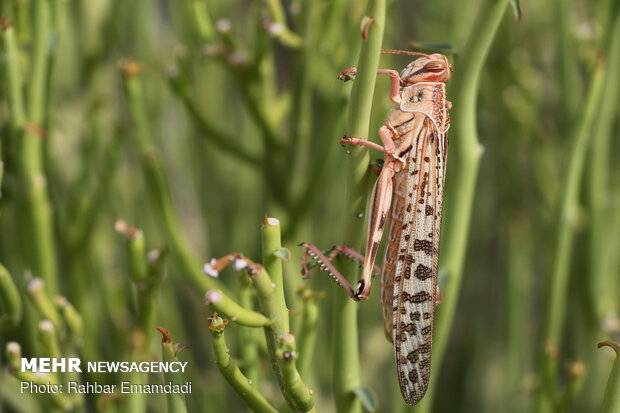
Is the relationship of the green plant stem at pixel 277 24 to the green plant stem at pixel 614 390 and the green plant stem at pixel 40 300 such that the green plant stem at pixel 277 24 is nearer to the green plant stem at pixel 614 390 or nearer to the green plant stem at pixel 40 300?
the green plant stem at pixel 40 300

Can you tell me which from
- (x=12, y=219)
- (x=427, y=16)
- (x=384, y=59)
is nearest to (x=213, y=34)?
(x=384, y=59)

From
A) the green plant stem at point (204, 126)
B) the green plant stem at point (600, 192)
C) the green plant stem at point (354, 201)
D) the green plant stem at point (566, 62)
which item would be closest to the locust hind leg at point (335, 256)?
the green plant stem at point (354, 201)

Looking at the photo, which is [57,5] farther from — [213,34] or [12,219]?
[12,219]

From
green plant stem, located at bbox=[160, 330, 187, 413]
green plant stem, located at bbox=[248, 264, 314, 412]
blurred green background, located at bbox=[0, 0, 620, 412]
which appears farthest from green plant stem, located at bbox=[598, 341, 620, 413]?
green plant stem, located at bbox=[160, 330, 187, 413]

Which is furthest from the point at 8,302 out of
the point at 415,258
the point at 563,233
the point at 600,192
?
the point at 600,192

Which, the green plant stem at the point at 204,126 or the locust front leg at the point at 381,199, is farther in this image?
the green plant stem at the point at 204,126

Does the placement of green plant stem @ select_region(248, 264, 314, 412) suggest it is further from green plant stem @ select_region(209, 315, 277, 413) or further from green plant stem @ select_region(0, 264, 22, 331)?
green plant stem @ select_region(0, 264, 22, 331)
